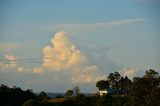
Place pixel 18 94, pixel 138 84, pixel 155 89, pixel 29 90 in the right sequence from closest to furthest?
pixel 155 89
pixel 138 84
pixel 18 94
pixel 29 90

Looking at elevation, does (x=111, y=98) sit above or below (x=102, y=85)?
below

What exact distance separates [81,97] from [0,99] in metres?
16.6

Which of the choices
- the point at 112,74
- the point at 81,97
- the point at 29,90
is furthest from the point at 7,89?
the point at 112,74

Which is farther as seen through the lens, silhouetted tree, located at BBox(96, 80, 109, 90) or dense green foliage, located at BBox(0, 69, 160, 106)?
silhouetted tree, located at BBox(96, 80, 109, 90)

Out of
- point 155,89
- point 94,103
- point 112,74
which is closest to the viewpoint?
point 155,89

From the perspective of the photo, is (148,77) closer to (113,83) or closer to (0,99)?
(0,99)

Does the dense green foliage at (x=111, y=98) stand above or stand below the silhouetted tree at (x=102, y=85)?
below

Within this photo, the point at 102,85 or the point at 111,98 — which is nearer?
the point at 111,98

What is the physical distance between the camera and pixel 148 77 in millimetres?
92562

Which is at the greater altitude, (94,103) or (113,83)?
(113,83)

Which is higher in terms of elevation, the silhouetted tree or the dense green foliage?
the silhouetted tree

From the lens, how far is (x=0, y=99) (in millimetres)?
98688

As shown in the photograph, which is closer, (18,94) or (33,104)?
(33,104)

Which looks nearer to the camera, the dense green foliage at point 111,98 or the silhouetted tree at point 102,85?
the dense green foliage at point 111,98
